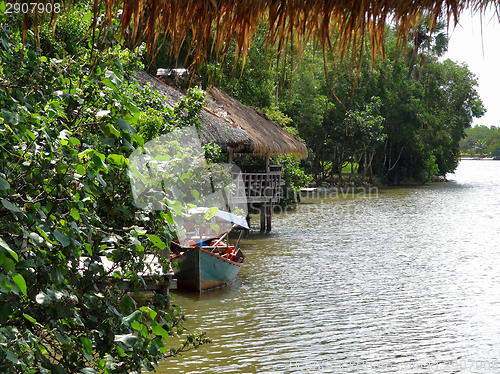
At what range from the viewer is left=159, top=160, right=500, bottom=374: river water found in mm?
6363

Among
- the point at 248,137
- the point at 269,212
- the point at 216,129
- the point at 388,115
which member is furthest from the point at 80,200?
the point at 388,115

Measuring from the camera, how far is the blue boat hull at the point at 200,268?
9047mm

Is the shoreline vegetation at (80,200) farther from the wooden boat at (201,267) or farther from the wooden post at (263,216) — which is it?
the wooden post at (263,216)

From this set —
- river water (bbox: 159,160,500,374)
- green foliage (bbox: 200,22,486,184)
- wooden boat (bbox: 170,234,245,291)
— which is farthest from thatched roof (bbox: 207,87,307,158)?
wooden boat (bbox: 170,234,245,291)

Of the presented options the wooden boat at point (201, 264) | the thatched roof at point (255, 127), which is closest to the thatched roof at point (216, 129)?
the thatched roof at point (255, 127)

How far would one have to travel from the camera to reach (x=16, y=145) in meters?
2.85

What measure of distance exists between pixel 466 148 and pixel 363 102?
9807 cm

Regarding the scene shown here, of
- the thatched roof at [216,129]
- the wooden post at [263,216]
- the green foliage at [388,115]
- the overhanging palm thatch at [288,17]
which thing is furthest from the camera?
the green foliage at [388,115]

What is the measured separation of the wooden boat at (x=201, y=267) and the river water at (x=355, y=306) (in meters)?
0.21

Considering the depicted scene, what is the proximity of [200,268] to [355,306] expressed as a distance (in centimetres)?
264

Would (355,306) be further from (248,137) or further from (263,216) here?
(263,216)

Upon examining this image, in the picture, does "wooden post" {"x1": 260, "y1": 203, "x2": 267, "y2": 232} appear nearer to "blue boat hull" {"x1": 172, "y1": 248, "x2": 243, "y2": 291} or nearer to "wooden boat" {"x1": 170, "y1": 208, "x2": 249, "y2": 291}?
"wooden boat" {"x1": 170, "y1": 208, "x2": 249, "y2": 291}

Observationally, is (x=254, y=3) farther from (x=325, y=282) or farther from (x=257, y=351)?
(x=325, y=282)

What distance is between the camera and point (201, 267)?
9.15 metres
